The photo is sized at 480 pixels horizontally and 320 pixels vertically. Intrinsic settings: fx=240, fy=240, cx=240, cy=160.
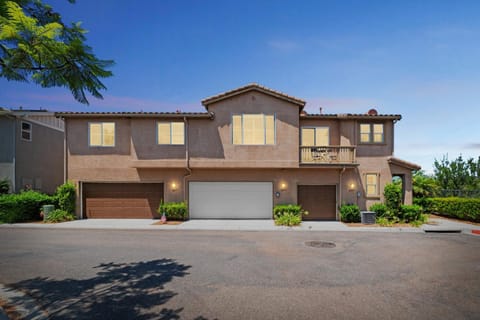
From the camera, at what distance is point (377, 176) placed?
14.9m

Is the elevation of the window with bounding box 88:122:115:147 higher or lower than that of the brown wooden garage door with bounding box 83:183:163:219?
higher

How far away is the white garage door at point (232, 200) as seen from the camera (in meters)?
15.0

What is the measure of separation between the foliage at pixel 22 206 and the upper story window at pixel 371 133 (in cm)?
Answer: 1964

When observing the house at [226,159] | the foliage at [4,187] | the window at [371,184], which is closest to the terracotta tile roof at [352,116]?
the house at [226,159]

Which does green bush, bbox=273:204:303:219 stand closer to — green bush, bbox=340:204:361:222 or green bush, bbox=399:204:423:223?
green bush, bbox=340:204:361:222

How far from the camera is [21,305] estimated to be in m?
4.74

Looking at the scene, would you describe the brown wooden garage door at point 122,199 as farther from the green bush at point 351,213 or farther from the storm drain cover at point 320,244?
the green bush at point 351,213

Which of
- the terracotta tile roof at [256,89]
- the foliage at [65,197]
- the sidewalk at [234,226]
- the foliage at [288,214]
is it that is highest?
the terracotta tile roof at [256,89]

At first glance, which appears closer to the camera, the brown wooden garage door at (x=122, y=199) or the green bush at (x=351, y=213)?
the green bush at (x=351, y=213)

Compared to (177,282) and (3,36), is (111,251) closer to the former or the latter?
(177,282)

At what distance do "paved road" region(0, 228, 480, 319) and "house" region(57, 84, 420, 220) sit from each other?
4704 mm

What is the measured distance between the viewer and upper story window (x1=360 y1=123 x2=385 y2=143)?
1505cm

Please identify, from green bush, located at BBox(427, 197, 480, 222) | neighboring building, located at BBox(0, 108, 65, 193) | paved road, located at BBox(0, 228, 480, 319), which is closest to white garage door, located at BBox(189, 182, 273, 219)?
paved road, located at BBox(0, 228, 480, 319)

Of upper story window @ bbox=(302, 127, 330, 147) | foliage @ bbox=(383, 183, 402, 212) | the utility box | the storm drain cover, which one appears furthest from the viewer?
upper story window @ bbox=(302, 127, 330, 147)
